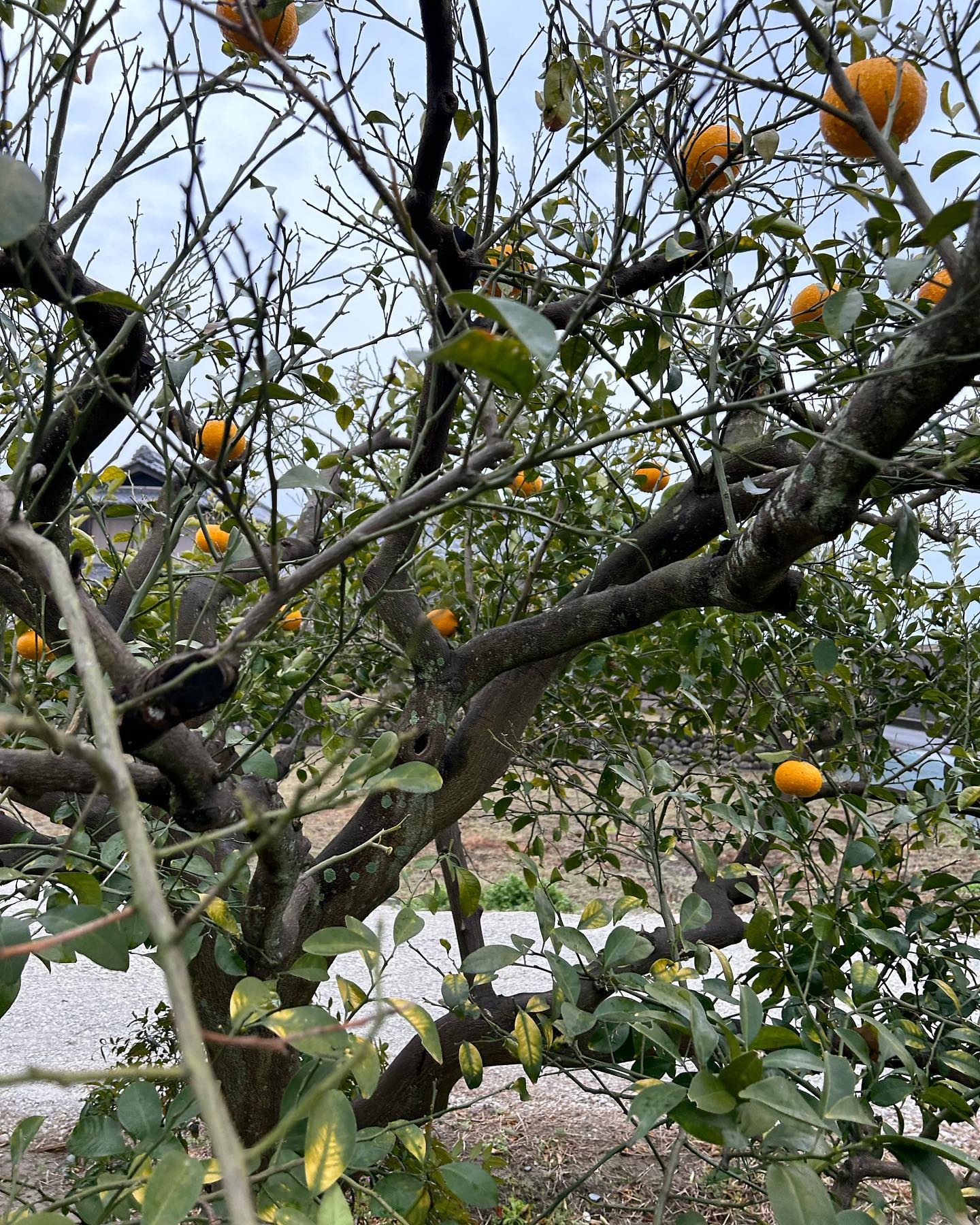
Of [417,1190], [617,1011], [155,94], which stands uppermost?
[155,94]

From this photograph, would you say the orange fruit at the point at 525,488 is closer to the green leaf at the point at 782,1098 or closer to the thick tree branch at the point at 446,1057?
the thick tree branch at the point at 446,1057

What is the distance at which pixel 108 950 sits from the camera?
0.76m

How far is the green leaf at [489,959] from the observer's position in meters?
1.21

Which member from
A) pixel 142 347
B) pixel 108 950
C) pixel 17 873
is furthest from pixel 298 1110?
pixel 142 347

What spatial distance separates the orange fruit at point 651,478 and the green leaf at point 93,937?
6.25 feet

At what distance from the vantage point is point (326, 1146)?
0.67 meters

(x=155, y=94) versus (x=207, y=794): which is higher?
(x=155, y=94)

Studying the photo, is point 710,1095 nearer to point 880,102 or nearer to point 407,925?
point 407,925

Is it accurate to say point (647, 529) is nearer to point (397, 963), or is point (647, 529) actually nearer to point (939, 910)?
point (939, 910)

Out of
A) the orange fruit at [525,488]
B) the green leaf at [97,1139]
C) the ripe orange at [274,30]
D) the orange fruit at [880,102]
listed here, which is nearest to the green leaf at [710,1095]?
the green leaf at [97,1139]

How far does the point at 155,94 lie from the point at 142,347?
104cm

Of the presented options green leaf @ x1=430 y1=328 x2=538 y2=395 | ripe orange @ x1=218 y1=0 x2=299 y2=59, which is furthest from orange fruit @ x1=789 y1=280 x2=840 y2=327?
green leaf @ x1=430 y1=328 x2=538 y2=395

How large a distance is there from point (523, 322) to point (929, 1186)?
3.03 feet

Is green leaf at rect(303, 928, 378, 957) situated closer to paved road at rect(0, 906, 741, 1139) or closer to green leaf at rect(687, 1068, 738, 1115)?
green leaf at rect(687, 1068, 738, 1115)
